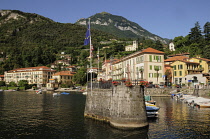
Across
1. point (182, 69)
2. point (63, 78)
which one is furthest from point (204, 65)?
point (63, 78)

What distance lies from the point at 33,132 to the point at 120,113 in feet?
35.3

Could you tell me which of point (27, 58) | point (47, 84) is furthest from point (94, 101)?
point (27, 58)

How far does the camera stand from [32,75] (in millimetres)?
164500

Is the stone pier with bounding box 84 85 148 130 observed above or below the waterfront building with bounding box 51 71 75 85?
below

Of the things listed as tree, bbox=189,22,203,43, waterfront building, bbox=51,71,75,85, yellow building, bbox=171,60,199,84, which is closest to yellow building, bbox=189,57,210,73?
yellow building, bbox=171,60,199,84

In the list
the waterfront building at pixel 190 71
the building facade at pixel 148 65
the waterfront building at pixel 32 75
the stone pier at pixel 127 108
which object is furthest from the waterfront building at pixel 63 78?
the stone pier at pixel 127 108

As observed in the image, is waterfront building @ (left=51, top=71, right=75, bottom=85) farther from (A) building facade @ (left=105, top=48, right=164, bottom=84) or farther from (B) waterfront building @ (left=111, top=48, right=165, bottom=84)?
(A) building facade @ (left=105, top=48, right=164, bottom=84)

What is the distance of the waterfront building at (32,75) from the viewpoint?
16112 centimetres

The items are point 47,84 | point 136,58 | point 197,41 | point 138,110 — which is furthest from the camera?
point 47,84

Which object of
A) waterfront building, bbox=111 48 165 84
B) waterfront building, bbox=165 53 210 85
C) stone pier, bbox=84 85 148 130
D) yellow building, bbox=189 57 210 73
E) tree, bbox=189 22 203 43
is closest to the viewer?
stone pier, bbox=84 85 148 130

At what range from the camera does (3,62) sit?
198m

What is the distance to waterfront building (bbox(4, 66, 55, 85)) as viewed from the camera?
6344 inches

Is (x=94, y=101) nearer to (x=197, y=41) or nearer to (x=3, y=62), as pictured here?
A: (x=197, y=41)

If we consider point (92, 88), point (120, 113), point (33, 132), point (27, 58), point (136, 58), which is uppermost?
point (27, 58)
